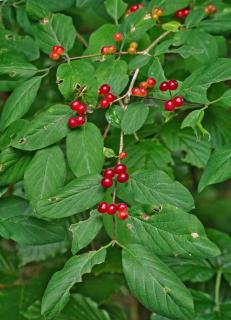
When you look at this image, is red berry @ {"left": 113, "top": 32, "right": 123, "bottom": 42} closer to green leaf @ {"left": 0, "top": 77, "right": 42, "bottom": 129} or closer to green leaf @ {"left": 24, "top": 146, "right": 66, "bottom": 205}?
green leaf @ {"left": 0, "top": 77, "right": 42, "bottom": 129}

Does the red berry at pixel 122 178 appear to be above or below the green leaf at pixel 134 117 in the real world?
below

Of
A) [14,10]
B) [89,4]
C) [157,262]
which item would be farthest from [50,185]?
[14,10]

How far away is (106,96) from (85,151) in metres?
0.14

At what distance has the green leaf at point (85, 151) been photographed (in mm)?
1140

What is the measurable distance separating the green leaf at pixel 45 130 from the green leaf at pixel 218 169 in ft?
1.02

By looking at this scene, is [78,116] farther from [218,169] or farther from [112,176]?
[218,169]

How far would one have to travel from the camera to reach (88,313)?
1756 mm

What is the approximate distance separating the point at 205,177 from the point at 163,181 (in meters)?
0.10

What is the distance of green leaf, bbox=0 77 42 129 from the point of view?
1245 millimetres

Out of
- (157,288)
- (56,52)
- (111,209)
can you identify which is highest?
(56,52)

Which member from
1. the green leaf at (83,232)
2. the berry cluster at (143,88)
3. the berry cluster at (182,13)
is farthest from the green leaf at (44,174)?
the berry cluster at (182,13)

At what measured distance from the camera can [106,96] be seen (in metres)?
1.20

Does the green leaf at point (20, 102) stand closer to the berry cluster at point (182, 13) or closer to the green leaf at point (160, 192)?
the green leaf at point (160, 192)

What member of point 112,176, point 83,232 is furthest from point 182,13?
point 83,232
